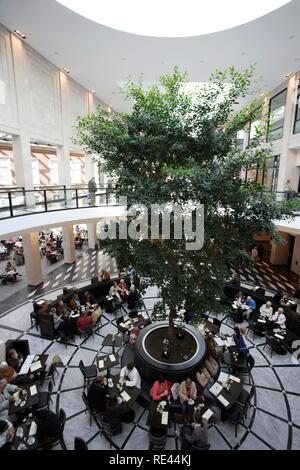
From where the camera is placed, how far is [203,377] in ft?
22.1

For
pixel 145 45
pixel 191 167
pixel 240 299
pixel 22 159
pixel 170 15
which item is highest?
pixel 170 15

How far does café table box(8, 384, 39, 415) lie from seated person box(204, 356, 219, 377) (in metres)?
4.64

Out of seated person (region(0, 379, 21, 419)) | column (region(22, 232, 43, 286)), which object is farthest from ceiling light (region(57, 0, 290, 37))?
seated person (region(0, 379, 21, 419))

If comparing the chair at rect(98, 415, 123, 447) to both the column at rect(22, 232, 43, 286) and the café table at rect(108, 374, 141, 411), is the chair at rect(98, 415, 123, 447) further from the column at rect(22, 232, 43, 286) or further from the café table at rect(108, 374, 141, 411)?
the column at rect(22, 232, 43, 286)

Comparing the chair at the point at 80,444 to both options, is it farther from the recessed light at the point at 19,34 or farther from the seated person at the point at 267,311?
the recessed light at the point at 19,34

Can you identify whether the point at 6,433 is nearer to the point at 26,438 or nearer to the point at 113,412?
the point at 26,438

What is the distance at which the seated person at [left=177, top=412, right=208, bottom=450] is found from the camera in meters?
5.09

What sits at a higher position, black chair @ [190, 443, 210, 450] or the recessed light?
the recessed light

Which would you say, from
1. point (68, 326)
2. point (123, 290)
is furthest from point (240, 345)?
point (68, 326)

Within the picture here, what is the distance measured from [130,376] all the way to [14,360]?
11.4ft

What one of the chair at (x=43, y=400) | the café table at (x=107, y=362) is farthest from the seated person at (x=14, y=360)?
the café table at (x=107, y=362)

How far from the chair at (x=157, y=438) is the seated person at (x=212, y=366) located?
8.05ft

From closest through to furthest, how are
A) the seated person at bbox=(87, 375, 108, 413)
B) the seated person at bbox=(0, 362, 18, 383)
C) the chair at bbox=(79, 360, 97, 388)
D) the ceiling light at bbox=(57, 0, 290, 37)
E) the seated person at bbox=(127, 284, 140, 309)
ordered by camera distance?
1. the seated person at bbox=(87, 375, 108, 413)
2. the seated person at bbox=(0, 362, 18, 383)
3. the chair at bbox=(79, 360, 97, 388)
4. the ceiling light at bbox=(57, 0, 290, 37)
5. the seated person at bbox=(127, 284, 140, 309)

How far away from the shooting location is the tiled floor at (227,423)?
5.65 meters
